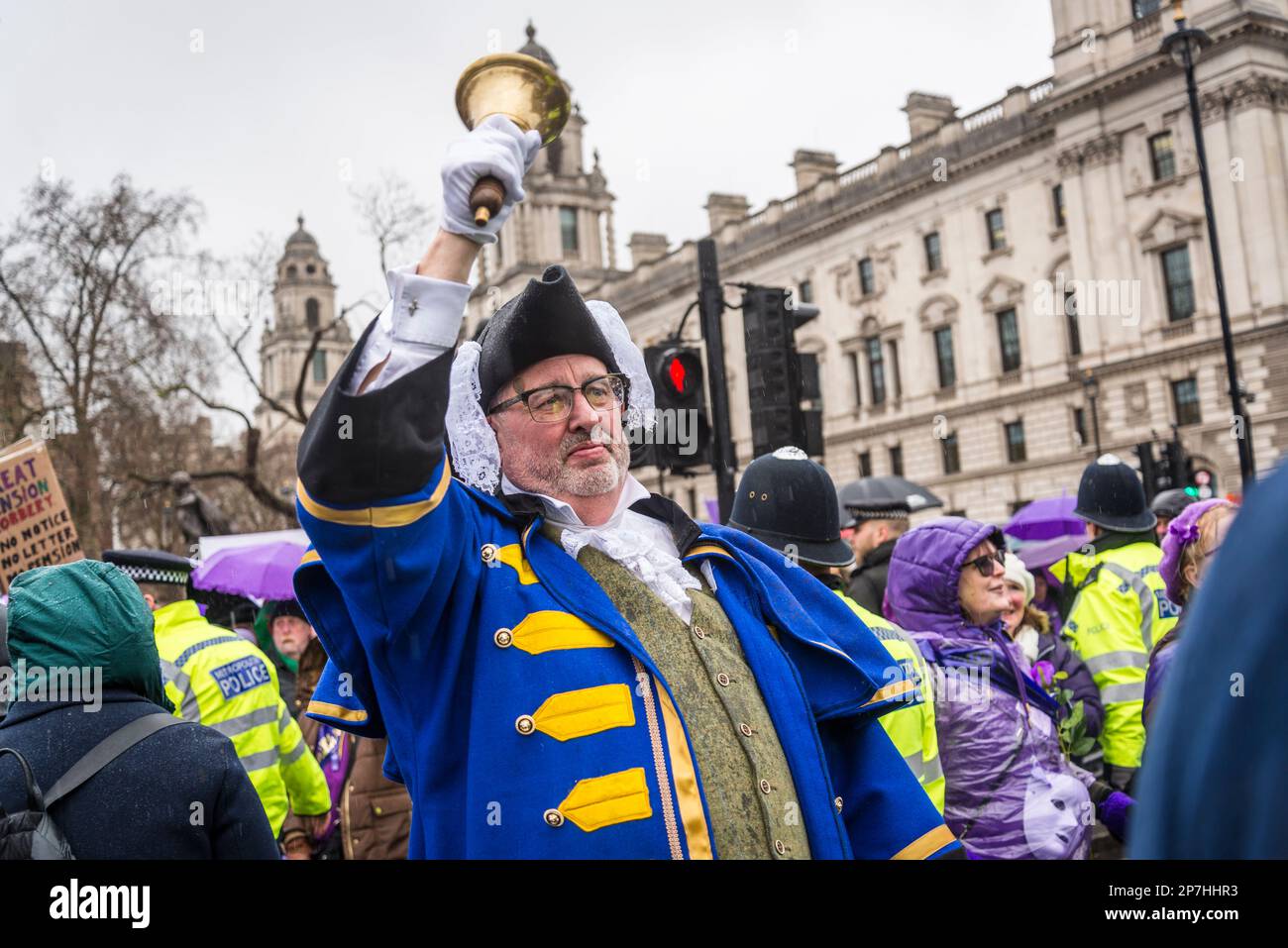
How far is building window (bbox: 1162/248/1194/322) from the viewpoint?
38281 millimetres

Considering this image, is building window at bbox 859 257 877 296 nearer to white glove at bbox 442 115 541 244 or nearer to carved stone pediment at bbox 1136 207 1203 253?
carved stone pediment at bbox 1136 207 1203 253

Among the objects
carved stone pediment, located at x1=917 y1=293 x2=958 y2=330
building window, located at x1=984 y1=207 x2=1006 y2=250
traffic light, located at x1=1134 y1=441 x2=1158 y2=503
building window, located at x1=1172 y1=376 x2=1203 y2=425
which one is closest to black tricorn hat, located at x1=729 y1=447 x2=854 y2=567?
traffic light, located at x1=1134 y1=441 x2=1158 y2=503

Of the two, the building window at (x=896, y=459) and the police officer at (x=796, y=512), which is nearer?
the police officer at (x=796, y=512)

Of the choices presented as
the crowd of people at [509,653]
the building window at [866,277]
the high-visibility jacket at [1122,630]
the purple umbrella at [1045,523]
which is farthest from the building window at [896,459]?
the crowd of people at [509,653]

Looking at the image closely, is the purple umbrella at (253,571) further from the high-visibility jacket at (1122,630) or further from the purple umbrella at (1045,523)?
the purple umbrella at (1045,523)

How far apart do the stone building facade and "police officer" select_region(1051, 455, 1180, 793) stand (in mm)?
31549

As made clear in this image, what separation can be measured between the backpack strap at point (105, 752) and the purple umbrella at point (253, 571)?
536cm

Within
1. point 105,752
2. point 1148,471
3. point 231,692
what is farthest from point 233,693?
point 1148,471

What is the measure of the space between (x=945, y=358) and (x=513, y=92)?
155 feet

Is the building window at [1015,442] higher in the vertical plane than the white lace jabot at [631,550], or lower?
higher

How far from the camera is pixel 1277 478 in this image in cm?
81

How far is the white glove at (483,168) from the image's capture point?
1.95 metres

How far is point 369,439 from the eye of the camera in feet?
6.42

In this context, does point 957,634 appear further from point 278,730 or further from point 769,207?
point 769,207
